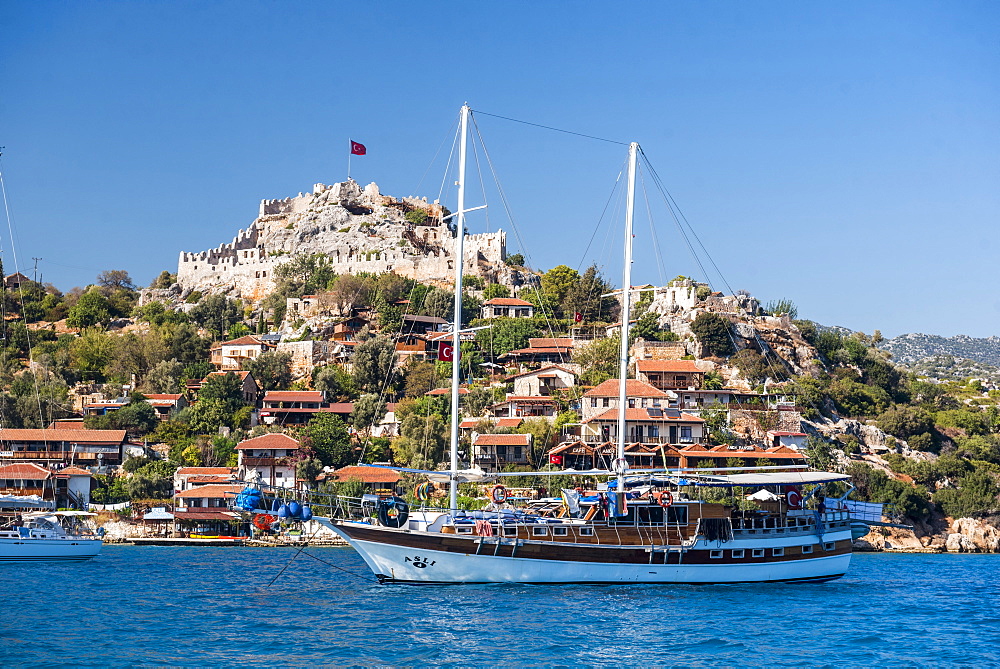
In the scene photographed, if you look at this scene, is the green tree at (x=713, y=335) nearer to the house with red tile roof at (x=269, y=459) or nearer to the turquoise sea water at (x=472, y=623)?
the house with red tile roof at (x=269, y=459)

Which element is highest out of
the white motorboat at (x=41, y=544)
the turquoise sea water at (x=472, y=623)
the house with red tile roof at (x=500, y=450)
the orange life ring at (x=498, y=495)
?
the house with red tile roof at (x=500, y=450)

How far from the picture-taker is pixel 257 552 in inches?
1954

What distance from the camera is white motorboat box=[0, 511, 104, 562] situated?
41625 millimetres

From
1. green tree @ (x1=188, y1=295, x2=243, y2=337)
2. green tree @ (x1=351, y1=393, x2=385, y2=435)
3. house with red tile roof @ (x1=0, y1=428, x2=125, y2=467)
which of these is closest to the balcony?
green tree @ (x1=351, y1=393, x2=385, y2=435)

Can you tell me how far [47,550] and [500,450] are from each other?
26.5 metres

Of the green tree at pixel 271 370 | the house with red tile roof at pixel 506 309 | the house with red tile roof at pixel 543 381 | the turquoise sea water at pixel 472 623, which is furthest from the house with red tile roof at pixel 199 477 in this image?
the house with red tile roof at pixel 506 309

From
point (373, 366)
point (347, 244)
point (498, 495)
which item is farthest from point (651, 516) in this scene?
point (347, 244)

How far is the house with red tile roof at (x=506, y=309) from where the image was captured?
3617 inches

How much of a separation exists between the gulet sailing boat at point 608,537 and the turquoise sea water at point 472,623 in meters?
0.61

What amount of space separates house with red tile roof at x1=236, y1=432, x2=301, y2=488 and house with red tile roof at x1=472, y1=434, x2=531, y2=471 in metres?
10.7

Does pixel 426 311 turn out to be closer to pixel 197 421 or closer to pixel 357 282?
pixel 357 282

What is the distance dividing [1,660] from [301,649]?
5.69 m

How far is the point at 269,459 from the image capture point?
6234cm

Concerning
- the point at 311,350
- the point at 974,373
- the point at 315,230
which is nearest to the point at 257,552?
the point at 311,350
